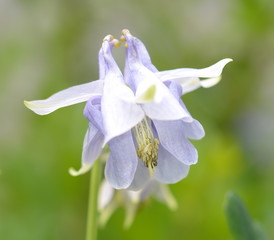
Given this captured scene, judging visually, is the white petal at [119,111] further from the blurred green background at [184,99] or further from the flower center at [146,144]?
the blurred green background at [184,99]

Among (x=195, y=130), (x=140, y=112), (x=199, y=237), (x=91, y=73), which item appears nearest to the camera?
(x=140, y=112)

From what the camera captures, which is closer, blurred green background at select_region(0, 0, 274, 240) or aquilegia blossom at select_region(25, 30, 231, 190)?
aquilegia blossom at select_region(25, 30, 231, 190)

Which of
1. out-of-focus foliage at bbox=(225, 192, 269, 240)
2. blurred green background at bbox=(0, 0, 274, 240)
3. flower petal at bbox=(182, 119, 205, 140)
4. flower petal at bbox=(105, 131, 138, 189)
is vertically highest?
blurred green background at bbox=(0, 0, 274, 240)

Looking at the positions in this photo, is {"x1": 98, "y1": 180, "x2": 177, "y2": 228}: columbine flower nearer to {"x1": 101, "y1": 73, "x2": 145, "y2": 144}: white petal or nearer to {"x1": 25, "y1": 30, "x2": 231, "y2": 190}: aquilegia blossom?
{"x1": 25, "y1": 30, "x2": 231, "y2": 190}: aquilegia blossom

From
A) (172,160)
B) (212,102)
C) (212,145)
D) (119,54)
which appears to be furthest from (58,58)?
(172,160)

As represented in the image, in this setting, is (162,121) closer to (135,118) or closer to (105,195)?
(135,118)

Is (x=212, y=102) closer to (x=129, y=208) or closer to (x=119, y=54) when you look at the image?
(x=119, y=54)

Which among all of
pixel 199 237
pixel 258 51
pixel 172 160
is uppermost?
pixel 258 51

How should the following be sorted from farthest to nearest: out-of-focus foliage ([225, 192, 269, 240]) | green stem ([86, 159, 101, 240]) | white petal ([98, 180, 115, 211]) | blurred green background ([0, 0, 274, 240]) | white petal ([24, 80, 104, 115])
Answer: blurred green background ([0, 0, 274, 240]), white petal ([98, 180, 115, 211]), out-of-focus foliage ([225, 192, 269, 240]), green stem ([86, 159, 101, 240]), white petal ([24, 80, 104, 115])

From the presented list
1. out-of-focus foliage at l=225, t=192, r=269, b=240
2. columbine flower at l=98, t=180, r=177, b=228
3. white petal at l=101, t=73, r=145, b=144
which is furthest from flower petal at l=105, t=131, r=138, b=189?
columbine flower at l=98, t=180, r=177, b=228
